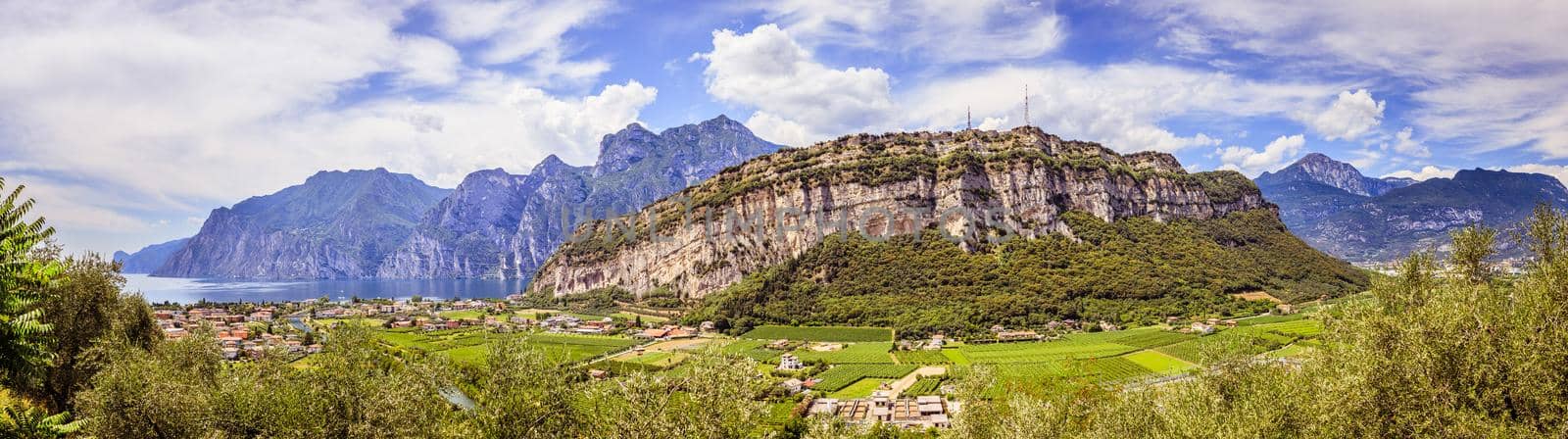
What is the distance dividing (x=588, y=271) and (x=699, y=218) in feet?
118

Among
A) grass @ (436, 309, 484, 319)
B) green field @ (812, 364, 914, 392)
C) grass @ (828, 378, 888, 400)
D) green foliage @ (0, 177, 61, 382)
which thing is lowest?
grass @ (828, 378, 888, 400)

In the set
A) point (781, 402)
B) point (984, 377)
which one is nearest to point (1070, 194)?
point (781, 402)

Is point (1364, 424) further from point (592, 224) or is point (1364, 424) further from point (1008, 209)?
point (592, 224)

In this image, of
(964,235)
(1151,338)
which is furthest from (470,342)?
(1151,338)

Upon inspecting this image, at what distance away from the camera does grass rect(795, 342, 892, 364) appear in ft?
211

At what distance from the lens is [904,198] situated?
106875 millimetres

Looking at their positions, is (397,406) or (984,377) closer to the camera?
(397,406)

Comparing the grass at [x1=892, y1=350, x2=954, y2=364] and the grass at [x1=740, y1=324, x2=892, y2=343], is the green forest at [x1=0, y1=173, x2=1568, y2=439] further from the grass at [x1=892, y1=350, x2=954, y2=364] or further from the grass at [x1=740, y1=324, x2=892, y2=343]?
the grass at [x1=740, y1=324, x2=892, y2=343]

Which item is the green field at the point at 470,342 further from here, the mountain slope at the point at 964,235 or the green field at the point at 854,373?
the green field at the point at 854,373

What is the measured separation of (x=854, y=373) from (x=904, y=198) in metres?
54.2

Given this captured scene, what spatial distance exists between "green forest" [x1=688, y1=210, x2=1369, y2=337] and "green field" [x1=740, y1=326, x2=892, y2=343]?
8.51 feet

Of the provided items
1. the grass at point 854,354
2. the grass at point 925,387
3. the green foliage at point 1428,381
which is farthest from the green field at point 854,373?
the green foliage at point 1428,381

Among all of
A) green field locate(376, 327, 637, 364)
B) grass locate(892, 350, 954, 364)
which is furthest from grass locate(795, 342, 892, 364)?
green field locate(376, 327, 637, 364)

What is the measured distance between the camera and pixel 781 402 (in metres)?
48.2
